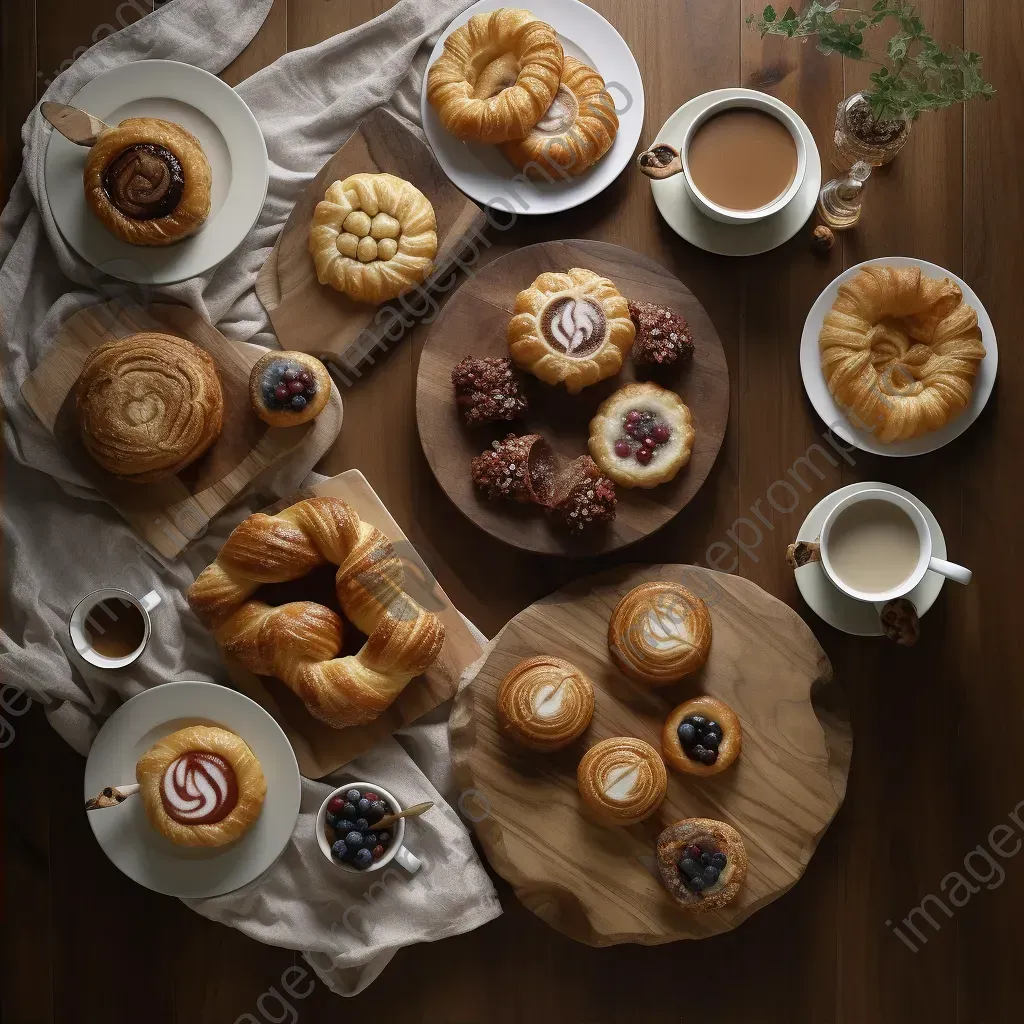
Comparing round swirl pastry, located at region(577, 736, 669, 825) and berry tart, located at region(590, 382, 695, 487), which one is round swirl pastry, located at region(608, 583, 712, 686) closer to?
round swirl pastry, located at region(577, 736, 669, 825)

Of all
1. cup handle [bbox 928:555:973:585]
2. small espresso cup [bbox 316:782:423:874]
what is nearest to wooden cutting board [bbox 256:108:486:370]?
small espresso cup [bbox 316:782:423:874]

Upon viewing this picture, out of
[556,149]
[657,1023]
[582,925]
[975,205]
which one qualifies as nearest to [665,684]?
[582,925]

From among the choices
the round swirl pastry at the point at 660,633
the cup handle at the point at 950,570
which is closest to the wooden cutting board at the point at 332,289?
the round swirl pastry at the point at 660,633

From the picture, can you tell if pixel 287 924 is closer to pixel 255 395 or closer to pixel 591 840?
pixel 591 840

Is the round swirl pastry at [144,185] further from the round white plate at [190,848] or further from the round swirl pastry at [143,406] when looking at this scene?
the round white plate at [190,848]

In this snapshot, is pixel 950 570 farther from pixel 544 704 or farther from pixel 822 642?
pixel 544 704

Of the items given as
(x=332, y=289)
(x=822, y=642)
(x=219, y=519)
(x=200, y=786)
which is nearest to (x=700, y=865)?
(x=822, y=642)
